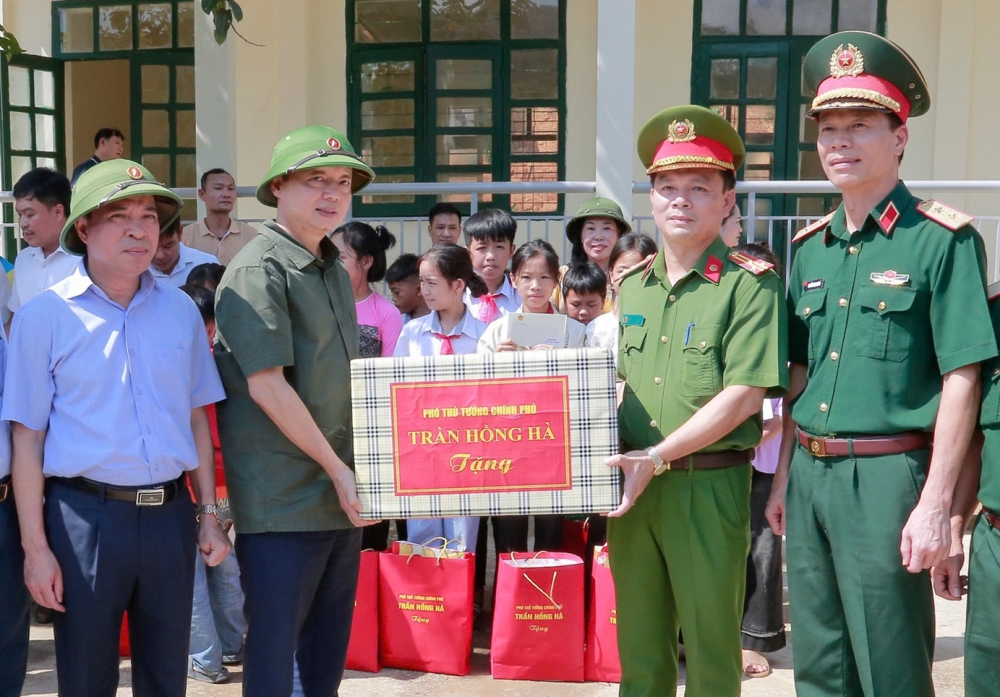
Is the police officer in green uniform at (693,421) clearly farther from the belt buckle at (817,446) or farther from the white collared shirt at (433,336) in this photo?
the white collared shirt at (433,336)

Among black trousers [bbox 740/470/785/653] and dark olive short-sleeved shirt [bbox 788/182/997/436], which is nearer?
dark olive short-sleeved shirt [bbox 788/182/997/436]

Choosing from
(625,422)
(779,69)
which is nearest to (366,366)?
(625,422)

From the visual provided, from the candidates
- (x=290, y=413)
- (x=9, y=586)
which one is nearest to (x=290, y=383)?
(x=290, y=413)

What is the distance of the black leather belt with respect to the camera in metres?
2.70

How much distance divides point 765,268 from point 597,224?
254 centimetres

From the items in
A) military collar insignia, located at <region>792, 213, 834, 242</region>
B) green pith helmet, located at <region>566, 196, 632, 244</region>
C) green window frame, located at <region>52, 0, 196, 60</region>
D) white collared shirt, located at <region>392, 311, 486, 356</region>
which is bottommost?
white collared shirt, located at <region>392, 311, 486, 356</region>

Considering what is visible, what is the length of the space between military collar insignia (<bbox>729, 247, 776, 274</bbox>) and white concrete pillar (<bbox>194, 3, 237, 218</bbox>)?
209 inches

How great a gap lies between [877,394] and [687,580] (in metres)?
0.71

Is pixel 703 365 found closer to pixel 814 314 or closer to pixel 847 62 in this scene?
pixel 814 314

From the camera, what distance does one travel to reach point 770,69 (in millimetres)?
8305

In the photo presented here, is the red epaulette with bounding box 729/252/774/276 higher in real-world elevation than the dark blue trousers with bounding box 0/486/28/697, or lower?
higher

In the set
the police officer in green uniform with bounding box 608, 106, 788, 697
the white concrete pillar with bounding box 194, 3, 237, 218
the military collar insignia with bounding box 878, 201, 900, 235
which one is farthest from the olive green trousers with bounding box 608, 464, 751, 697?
the white concrete pillar with bounding box 194, 3, 237, 218

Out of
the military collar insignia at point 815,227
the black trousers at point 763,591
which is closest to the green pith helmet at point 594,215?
the black trousers at point 763,591

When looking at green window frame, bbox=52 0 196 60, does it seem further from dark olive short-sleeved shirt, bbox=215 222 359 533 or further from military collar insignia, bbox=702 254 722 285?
military collar insignia, bbox=702 254 722 285
